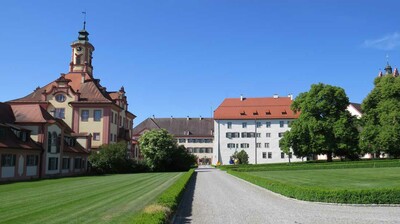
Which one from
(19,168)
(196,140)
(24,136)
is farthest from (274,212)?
(196,140)

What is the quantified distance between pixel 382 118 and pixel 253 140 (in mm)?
39085

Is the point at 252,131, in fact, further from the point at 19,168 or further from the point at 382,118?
the point at 19,168

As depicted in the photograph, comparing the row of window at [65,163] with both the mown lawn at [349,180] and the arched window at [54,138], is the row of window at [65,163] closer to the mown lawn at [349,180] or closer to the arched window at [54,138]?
the arched window at [54,138]

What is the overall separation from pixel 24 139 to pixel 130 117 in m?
37.9

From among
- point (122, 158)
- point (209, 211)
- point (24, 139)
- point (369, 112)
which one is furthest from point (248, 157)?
point (209, 211)

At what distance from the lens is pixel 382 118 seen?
5834cm

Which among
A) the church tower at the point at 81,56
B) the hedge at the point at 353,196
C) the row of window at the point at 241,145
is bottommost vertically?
the hedge at the point at 353,196

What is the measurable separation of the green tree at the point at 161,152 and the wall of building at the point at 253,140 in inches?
1223

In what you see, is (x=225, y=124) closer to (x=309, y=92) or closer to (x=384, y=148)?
(x=309, y=92)

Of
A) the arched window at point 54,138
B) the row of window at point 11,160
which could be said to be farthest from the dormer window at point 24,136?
the arched window at point 54,138

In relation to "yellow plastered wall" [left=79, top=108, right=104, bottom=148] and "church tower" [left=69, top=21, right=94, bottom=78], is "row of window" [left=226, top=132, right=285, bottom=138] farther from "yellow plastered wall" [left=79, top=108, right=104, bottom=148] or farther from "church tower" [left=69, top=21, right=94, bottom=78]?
"yellow plastered wall" [left=79, top=108, right=104, bottom=148]

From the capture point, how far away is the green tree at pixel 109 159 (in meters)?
55.2

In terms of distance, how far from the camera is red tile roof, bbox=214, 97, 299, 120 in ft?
314

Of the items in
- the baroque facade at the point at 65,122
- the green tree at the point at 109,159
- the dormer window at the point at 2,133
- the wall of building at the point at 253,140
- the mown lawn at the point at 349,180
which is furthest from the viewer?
the wall of building at the point at 253,140
